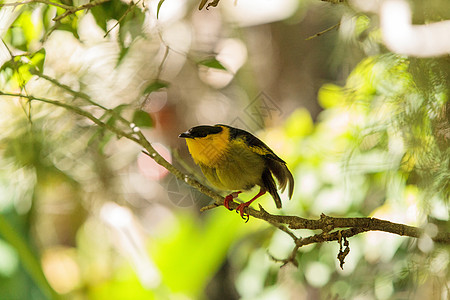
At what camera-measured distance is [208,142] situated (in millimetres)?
1078

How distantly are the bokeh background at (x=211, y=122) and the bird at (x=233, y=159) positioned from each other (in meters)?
0.09

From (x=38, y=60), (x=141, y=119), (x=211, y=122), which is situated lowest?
(x=211, y=122)

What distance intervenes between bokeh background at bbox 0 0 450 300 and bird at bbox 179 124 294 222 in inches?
3.4

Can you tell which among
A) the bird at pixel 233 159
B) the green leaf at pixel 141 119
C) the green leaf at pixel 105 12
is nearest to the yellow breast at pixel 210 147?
the bird at pixel 233 159

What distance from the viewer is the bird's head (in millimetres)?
1055

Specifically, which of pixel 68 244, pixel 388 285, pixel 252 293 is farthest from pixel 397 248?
pixel 68 244

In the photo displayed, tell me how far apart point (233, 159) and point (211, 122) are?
1034mm

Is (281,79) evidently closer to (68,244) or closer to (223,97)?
(223,97)

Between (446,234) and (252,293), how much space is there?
91 centimetres

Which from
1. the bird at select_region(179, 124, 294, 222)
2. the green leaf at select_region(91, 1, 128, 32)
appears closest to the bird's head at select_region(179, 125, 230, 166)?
the bird at select_region(179, 124, 294, 222)

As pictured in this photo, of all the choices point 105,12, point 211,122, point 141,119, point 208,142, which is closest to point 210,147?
point 208,142

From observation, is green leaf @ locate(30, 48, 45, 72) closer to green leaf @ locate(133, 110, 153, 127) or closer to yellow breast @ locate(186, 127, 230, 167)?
green leaf @ locate(133, 110, 153, 127)

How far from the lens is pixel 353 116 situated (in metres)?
1.28

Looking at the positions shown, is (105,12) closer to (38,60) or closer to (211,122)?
(38,60)
